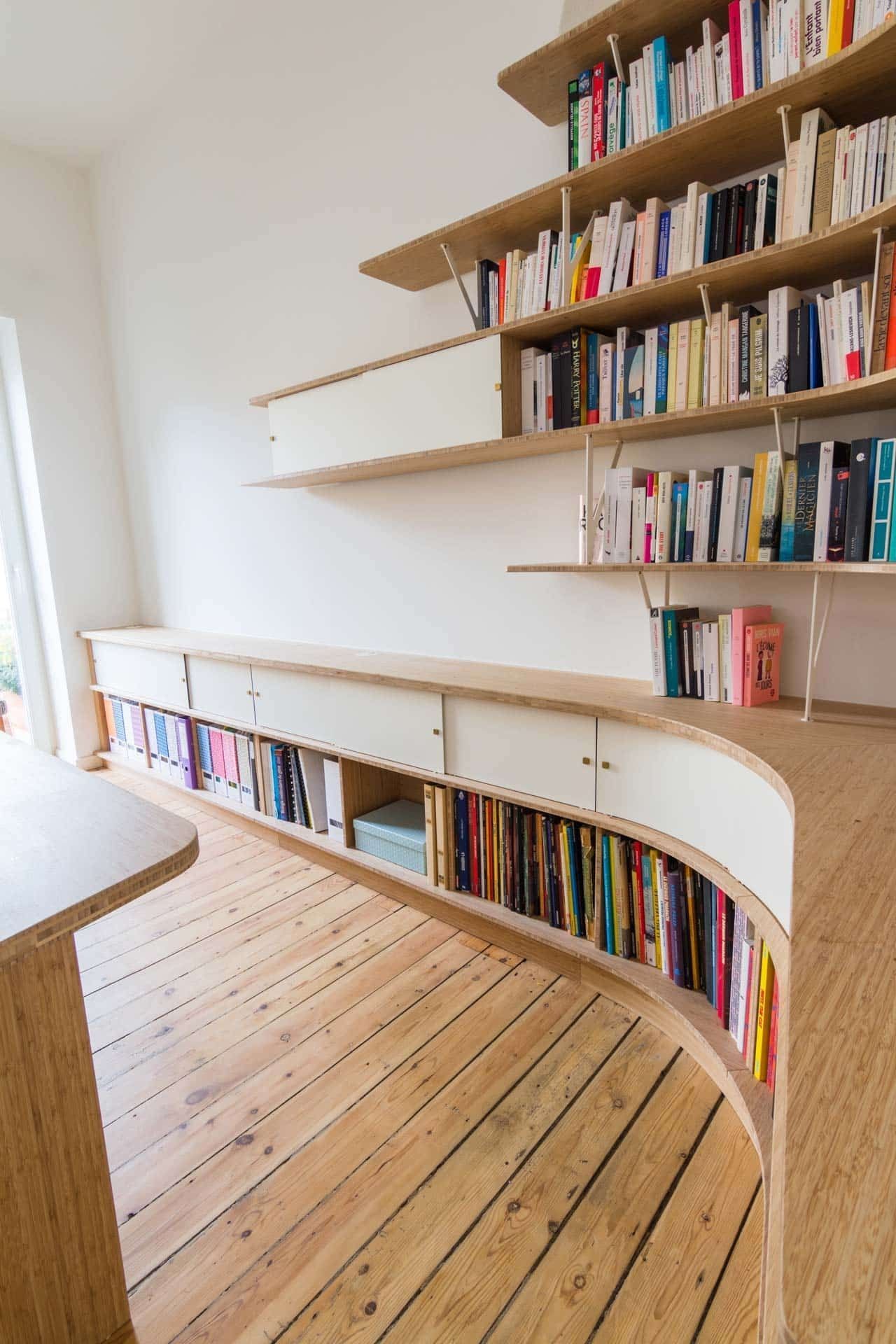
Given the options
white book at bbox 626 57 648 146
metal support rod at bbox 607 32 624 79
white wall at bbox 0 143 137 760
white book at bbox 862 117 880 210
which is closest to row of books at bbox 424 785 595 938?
white book at bbox 862 117 880 210

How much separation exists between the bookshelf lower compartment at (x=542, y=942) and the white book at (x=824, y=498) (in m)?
0.90

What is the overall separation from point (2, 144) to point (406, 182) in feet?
8.69

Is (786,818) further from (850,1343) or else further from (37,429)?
(37,429)

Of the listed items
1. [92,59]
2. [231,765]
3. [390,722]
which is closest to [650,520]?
[390,722]

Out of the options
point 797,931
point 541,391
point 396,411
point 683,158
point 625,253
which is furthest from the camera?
point 396,411

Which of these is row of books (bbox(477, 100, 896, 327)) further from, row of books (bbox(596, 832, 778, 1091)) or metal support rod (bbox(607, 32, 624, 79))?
row of books (bbox(596, 832, 778, 1091))

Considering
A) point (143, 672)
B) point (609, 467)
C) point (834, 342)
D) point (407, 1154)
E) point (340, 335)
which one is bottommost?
point (407, 1154)

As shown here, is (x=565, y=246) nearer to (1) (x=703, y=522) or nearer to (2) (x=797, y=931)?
(1) (x=703, y=522)

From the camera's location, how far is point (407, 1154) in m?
1.46

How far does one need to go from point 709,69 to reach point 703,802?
A: 166 cm

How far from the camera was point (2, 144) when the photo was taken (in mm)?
3611

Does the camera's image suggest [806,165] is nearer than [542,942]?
Yes

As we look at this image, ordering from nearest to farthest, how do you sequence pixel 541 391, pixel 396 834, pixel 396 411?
pixel 541 391, pixel 396 411, pixel 396 834

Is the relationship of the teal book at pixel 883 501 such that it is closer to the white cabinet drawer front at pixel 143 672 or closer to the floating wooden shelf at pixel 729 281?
the floating wooden shelf at pixel 729 281
